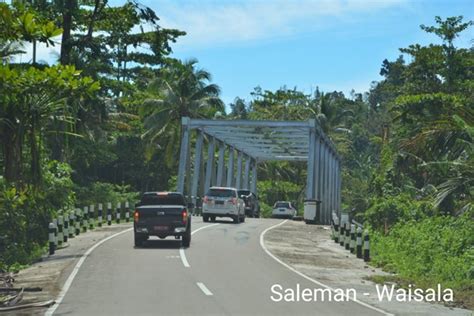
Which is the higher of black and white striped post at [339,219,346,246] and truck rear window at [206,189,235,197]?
truck rear window at [206,189,235,197]

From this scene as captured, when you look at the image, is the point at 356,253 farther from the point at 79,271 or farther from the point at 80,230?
the point at 80,230

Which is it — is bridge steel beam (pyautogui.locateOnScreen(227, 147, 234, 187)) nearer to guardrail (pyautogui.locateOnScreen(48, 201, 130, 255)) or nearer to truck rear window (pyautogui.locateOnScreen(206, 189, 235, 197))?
truck rear window (pyautogui.locateOnScreen(206, 189, 235, 197))

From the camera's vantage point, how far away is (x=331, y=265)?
72.9 ft

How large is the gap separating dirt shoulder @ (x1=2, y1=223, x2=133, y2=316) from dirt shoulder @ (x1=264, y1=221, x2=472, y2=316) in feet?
19.5

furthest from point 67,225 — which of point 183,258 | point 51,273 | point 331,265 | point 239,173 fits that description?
point 239,173

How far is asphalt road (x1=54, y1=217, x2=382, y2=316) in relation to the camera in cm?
1302

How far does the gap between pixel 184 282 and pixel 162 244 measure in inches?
393

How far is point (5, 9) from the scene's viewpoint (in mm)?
13758

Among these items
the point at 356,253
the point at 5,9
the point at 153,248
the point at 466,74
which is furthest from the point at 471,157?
the point at 466,74

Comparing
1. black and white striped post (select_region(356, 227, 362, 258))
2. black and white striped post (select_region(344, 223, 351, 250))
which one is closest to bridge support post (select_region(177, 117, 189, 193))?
black and white striped post (select_region(344, 223, 351, 250))

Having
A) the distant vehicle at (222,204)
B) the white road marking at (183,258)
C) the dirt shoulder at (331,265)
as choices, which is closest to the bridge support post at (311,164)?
the distant vehicle at (222,204)

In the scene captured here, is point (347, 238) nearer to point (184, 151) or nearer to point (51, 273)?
point (51, 273)

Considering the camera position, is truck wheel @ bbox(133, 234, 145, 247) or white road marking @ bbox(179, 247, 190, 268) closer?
white road marking @ bbox(179, 247, 190, 268)

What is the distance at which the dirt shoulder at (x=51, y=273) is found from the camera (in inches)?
574
